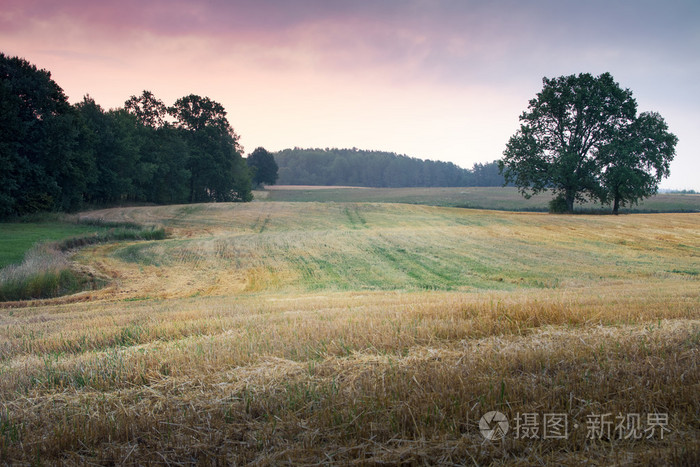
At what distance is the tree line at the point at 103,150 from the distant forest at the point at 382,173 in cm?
8729

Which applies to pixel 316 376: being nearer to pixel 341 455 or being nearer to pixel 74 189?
pixel 341 455

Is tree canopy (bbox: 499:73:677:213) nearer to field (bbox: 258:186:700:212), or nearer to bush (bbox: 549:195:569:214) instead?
bush (bbox: 549:195:569:214)

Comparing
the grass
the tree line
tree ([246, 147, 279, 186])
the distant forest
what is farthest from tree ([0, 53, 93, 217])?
the distant forest

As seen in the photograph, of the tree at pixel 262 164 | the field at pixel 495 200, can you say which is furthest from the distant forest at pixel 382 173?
the field at pixel 495 200

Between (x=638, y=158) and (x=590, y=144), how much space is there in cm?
462

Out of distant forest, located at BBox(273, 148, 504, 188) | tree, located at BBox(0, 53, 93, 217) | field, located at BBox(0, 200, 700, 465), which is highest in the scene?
distant forest, located at BBox(273, 148, 504, 188)

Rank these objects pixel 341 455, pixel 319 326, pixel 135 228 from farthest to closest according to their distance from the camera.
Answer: pixel 135 228, pixel 319 326, pixel 341 455

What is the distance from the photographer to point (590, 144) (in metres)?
41.2

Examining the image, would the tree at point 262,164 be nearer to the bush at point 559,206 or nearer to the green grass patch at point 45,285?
the bush at point 559,206

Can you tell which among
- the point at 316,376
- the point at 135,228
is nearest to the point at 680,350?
the point at 316,376

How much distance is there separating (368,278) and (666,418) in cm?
1473

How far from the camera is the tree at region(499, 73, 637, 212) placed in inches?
1549

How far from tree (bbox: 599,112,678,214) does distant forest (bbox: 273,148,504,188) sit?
114015 mm

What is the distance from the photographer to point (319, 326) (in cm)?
611
